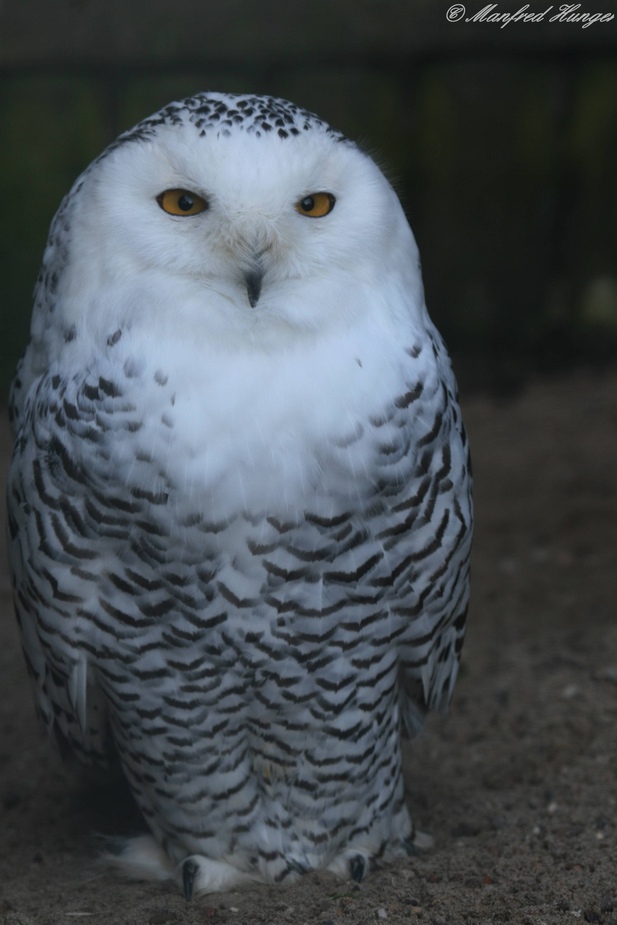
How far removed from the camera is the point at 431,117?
5.51 m

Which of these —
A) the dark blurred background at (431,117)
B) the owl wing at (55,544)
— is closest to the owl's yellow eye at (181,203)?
the owl wing at (55,544)

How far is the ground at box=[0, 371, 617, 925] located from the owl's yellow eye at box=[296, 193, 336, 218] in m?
1.32

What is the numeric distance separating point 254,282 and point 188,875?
4.31 ft

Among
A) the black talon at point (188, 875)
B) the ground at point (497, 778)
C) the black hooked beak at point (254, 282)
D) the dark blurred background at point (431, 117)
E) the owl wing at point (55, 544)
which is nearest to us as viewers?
the black hooked beak at point (254, 282)

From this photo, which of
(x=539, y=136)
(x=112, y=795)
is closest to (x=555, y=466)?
(x=539, y=136)

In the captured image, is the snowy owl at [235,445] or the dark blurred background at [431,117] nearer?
the snowy owl at [235,445]

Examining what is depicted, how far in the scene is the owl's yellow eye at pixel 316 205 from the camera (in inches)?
77.7

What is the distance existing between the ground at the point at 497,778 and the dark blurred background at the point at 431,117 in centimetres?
121

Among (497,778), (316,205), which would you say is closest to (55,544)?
(316,205)

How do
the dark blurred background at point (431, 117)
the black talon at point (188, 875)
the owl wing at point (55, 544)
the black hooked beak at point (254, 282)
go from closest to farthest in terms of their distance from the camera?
the black hooked beak at point (254, 282) < the owl wing at point (55, 544) < the black talon at point (188, 875) < the dark blurred background at point (431, 117)

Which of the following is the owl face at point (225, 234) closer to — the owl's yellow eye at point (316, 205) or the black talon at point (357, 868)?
the owl's yellow eye at point (316, 205)

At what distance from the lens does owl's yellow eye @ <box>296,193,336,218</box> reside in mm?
1974

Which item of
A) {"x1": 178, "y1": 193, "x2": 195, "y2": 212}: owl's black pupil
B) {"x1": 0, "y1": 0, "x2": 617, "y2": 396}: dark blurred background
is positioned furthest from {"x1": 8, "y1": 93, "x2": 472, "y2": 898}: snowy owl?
{"x1": 0, "y1": 0, "x2": 617, "y2": 396}: dark blurred background

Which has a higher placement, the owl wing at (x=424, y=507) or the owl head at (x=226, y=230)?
the owl head at (x=226, y=230)
